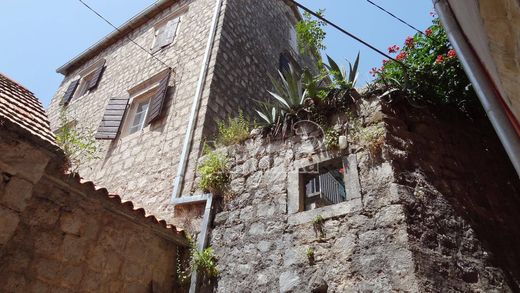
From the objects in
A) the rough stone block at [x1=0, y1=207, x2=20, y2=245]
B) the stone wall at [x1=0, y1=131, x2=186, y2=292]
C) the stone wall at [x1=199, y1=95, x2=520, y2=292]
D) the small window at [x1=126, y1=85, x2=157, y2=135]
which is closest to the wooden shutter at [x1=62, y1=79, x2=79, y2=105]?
the small window at [x1=126, y1=85, x2=157, y2=135]

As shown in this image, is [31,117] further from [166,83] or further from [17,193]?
[166,83]

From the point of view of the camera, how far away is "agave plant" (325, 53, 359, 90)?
443 cm

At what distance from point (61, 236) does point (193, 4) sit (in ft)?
24.1

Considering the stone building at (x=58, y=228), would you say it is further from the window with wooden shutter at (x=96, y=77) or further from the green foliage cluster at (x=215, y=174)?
the window with wooden shutter at (x=96, y=77)

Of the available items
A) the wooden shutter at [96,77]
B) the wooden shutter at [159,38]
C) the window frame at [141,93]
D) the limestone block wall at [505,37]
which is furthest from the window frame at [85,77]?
the limestone block wall at [505,37]

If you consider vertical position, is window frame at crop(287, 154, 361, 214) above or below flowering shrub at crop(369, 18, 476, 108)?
below

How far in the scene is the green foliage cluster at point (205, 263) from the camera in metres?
4.21

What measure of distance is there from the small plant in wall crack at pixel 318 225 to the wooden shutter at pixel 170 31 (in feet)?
21.6

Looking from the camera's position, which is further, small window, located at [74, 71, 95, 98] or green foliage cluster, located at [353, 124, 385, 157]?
small window, located at [74, 71, 95, 98]

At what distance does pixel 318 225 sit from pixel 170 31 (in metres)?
7.16

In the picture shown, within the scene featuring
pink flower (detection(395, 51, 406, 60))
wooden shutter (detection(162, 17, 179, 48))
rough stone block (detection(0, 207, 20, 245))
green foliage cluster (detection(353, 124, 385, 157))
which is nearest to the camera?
rough stone block (detection(0, 207, 20, 245))

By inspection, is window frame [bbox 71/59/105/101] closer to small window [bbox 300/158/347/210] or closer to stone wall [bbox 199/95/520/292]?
small window [bbox 300/158/347/210]

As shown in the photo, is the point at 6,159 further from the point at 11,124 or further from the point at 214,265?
the point at 214,265

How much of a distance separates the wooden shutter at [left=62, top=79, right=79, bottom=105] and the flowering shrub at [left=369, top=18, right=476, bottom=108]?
30.3 ft
